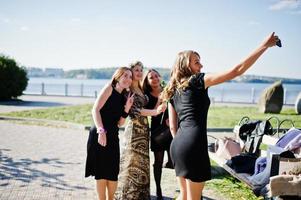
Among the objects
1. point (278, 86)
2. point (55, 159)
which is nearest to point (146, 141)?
point (55, 159)

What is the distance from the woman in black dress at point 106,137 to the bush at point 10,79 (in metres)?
20.7

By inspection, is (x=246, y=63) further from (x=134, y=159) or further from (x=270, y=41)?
(x=134, y=159)

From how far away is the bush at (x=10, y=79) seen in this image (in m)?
23.9

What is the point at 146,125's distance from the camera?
5605 mm

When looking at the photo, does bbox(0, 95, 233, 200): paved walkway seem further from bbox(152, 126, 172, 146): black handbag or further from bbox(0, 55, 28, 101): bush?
bbox(0, 55, 28, 101): bush

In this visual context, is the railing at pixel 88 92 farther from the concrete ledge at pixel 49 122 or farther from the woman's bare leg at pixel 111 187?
the woman's bare leg at pixel 111 187

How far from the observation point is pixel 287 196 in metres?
4.54

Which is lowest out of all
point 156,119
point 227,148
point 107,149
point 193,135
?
point 227,148

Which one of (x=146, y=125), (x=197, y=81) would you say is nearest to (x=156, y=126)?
(x=146, y=125)

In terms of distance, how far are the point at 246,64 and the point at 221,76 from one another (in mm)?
244

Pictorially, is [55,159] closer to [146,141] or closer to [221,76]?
[146,141]

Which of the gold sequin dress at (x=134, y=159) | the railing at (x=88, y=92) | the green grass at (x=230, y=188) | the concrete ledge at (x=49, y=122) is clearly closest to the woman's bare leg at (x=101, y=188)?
the gold sequin dress at (x=134, y=159)

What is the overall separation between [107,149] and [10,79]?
837 inches

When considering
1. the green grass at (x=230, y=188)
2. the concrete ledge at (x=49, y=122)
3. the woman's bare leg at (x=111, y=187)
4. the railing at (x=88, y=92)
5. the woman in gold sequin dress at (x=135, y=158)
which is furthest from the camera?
the railing at (x=88, y=92)
